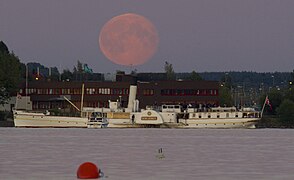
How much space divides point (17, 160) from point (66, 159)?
3.40 meters

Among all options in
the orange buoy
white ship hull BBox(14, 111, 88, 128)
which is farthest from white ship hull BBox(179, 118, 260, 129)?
the orange buoy

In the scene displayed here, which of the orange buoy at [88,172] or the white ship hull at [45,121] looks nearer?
the orange buoy at [88,172]

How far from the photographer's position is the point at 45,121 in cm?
19812

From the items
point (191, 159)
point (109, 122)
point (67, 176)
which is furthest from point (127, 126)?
point (67, 176)

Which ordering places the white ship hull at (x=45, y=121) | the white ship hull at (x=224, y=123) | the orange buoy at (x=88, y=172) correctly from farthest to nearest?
the white ship hull at (x=224, y=123), the white ship hull at (x=45, y=121), the orange buoy at (x=88, y=172)

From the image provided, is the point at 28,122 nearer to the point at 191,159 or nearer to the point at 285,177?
the point at 191,159

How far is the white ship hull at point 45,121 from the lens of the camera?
196250 millimetres

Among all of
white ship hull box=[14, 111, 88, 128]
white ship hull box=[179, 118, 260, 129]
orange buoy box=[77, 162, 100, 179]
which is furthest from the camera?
white ship hull box=[179, 118, 260, 129]

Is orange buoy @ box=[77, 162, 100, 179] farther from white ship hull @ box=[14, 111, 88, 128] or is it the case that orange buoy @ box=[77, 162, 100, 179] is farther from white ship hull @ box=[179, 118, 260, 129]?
white ship hull @ box=[179, 118, 260, 129]

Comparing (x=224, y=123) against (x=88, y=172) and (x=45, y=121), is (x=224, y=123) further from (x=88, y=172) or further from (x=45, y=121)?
(x=88, y=172)

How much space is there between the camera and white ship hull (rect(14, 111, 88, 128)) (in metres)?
196

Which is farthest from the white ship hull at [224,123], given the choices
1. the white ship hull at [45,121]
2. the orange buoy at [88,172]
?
the orange buoy at [88,172]

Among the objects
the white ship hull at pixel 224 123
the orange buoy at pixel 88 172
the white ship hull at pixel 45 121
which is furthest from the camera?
the white ship hull at pixel 224 123

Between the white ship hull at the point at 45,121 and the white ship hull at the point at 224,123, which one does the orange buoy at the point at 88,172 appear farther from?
the white ship hull at the point at 224,123
